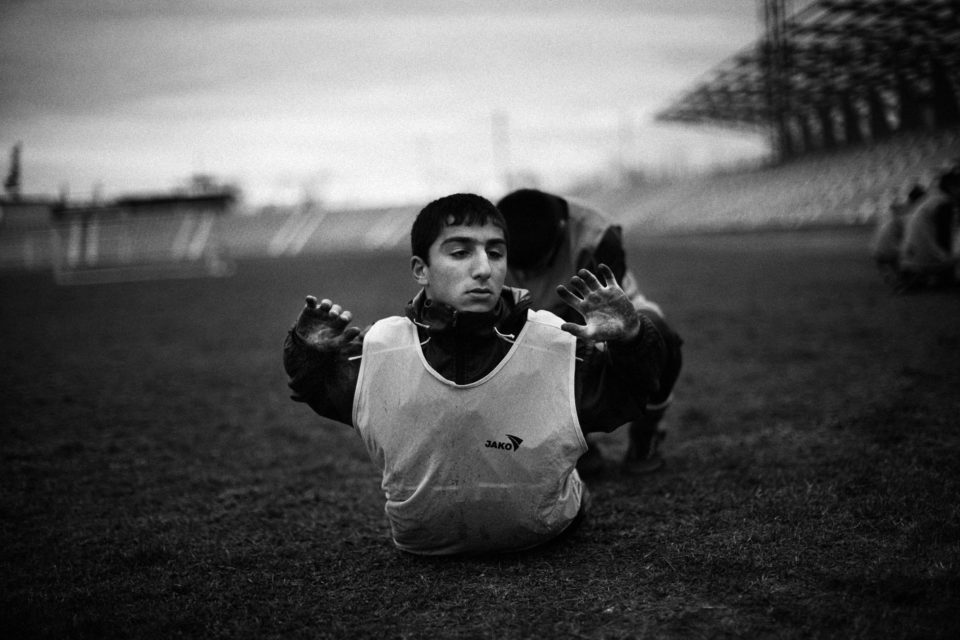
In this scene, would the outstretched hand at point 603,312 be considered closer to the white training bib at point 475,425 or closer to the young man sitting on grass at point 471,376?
the young man sitting on grass at point 471,376

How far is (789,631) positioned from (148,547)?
245cm

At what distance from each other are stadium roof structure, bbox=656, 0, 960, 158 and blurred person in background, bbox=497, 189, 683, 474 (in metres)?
25.4

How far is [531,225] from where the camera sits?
3.62 meters

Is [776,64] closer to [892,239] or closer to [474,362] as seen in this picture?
[892,239]

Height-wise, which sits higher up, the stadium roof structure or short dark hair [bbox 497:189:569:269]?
the stadium roof structure

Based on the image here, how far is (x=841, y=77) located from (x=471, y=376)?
36.9 m

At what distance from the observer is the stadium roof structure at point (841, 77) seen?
24.8 m

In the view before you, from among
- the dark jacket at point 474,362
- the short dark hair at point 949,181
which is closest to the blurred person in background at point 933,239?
the short dark hair at point 949,181

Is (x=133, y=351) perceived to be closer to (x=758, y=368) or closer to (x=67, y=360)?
(x=67, y=360)

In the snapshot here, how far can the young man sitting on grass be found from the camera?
2.25 m

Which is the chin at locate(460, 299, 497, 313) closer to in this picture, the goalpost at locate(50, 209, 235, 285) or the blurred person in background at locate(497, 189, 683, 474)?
the blurred person in background at locate(497, 189, 683, 474)

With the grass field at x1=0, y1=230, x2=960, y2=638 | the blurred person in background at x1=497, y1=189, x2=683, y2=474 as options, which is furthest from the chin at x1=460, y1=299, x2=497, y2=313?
the blurred person in background at x1=497, y1=189, x2=683, y2=474

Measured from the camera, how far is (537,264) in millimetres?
3699

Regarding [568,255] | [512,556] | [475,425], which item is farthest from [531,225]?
Result: [512,556]
